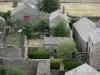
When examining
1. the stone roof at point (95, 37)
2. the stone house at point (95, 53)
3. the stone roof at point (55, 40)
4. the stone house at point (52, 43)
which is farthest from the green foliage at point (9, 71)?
the stone roof at point (55, 40)

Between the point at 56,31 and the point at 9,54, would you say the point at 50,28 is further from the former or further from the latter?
the point at 9,54

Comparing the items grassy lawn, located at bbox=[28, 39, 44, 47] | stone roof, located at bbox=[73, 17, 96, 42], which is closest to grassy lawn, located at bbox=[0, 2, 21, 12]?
grassy lawn, located at bbox=[28, 39, 44, 47]

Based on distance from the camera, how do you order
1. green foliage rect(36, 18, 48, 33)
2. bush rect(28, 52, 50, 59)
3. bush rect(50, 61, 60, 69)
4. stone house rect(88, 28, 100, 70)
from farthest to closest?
green foliage rect(36, 18, 48, 33) < bush rect(28, 52, 50, 59) < bush rect(50, 61, 60, 69) < stone house rect(88, 28, 100, 70)

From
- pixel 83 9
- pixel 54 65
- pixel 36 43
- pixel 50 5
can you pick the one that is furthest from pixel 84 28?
pixel 83 9

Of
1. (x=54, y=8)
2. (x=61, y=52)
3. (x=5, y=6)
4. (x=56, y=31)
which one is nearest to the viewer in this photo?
(x=61, y=52)

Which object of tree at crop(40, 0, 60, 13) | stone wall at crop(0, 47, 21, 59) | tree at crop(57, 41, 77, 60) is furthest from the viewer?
tree at crop(40, 0, 60, 13)

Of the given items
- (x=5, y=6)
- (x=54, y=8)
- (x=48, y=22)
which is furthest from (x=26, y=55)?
(x=5, y=6)

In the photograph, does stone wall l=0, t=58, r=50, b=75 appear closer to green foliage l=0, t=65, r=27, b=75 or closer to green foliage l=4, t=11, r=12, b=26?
green foliage l=0, t=65, r=27, b=75
